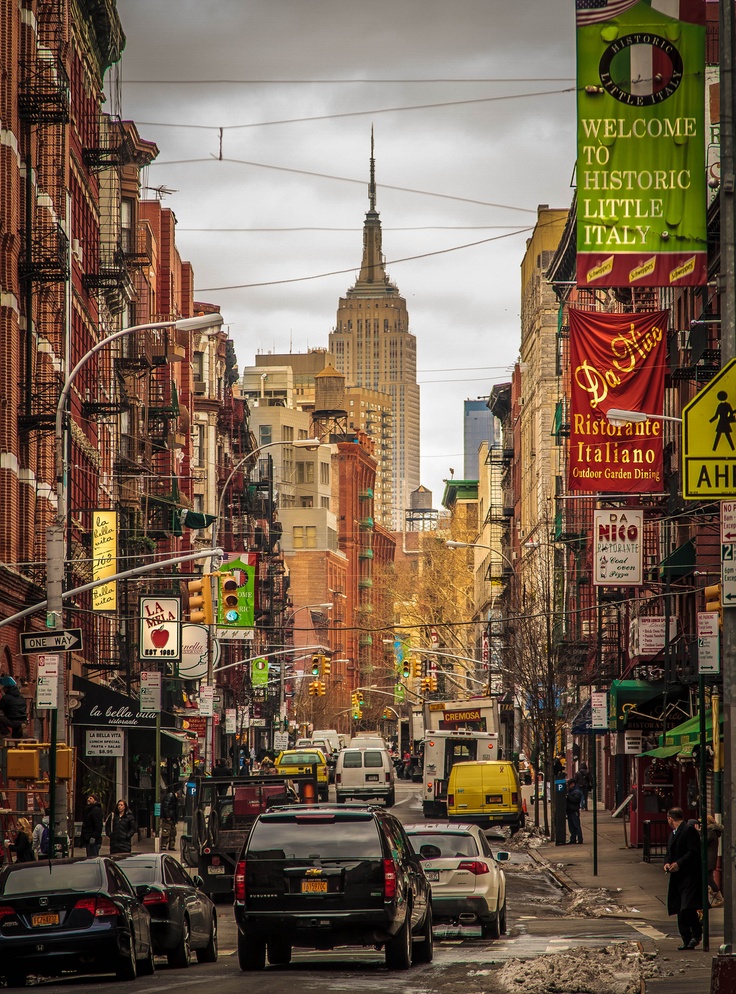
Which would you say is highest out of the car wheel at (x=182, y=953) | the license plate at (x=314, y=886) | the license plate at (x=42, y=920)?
the license plate at (x=314, y=886)

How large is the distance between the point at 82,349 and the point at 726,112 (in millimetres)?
38350

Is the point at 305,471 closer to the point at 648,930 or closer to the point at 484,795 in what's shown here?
the point at 484,795

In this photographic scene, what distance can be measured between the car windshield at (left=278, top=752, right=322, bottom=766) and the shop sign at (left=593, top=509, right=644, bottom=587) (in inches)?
1140

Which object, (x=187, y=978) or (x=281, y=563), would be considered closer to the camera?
(x=187, y=978)

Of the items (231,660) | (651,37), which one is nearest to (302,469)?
(231,660)

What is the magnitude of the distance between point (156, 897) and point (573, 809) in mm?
25492

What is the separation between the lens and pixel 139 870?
2089cm

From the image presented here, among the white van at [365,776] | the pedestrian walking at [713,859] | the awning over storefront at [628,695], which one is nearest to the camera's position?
the pedestrian walking at [713,859]

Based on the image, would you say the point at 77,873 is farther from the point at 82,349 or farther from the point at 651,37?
the point at 82,349

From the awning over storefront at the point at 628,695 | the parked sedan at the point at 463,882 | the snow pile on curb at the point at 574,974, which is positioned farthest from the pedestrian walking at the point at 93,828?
the snow pile on curb at the point at 574,974

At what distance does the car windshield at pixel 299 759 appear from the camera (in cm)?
6488

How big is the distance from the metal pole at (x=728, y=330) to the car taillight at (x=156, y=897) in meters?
7.03

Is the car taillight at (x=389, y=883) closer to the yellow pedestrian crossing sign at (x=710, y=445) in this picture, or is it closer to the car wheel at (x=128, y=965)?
the car wheel at (x=128, y=965)

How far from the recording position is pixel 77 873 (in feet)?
60.6
